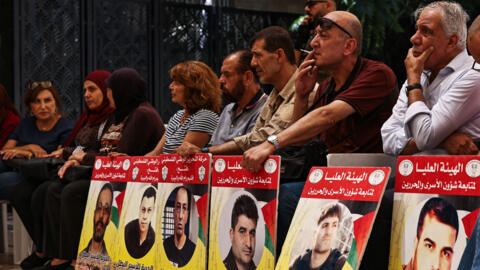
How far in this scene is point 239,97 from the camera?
4.43m

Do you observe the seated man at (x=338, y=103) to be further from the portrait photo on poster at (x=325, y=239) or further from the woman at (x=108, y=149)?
the woman at (x=108, y=149)

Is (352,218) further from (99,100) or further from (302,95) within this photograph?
(99,100)

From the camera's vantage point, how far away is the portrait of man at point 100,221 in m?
4.13

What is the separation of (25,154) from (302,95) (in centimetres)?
310

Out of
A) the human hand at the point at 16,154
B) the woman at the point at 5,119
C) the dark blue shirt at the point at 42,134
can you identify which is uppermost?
the woman at the point at 5,119

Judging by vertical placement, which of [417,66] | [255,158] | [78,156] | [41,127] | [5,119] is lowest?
[255,158]

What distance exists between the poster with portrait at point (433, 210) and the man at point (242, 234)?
74 centimetres

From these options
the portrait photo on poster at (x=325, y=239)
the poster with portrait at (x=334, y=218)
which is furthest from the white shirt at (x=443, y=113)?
the portrait photo on poster at (x=325, y=239)

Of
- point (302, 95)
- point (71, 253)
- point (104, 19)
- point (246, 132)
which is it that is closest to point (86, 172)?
point (71, 253)

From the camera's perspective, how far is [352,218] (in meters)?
2.62

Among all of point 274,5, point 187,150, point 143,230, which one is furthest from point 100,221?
point 274,5

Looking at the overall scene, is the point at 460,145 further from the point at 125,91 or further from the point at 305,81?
the point at 125,91

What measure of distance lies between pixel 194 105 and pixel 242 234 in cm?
167

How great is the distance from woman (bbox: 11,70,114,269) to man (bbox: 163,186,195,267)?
1.65m
